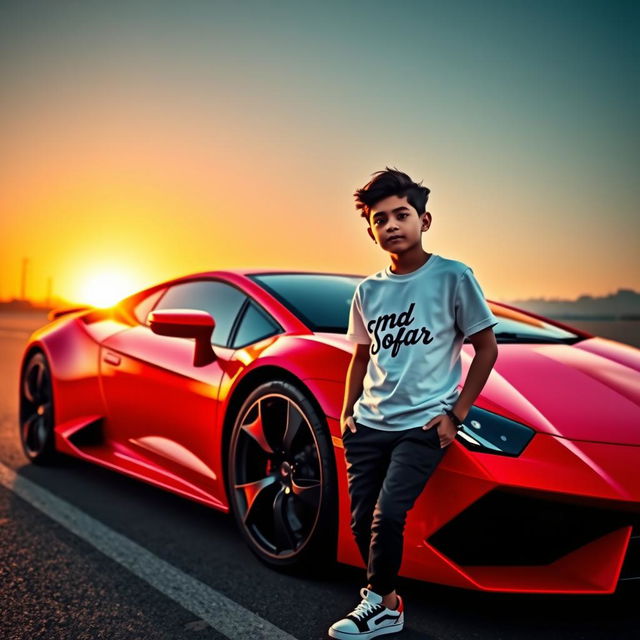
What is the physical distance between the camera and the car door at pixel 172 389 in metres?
3.44

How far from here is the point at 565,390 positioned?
278 centimetres

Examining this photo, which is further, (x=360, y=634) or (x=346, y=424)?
(x=346, y=424)

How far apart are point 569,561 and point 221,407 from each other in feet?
5.02

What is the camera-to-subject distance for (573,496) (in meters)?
2.32

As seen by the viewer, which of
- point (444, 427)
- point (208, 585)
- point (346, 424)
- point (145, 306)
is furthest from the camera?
point (145, 306)

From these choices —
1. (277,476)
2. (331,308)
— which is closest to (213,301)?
(331,308)

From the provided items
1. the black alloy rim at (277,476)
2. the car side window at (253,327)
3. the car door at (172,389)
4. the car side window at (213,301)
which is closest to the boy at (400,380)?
the black alloy rim at (277,476)

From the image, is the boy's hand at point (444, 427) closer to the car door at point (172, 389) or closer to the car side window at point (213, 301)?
the car door at point (172, 389)

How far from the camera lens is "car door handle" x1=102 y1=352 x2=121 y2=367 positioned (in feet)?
13.8

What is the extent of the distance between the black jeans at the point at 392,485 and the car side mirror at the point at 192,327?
48.5 inches

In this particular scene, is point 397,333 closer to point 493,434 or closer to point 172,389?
point 493,434

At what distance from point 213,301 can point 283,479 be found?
1.19 m

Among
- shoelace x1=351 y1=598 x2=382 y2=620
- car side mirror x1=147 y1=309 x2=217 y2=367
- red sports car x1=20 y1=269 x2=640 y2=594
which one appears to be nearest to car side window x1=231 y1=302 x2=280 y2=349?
red sports car x1=20 y1=269 x2=640 y2=594

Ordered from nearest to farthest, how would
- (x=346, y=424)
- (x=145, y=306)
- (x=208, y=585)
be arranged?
(x=346, y=424)
(x=208, y=585)
(x=145, y=306)
